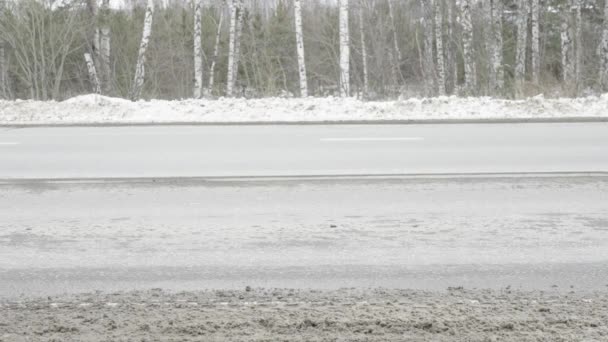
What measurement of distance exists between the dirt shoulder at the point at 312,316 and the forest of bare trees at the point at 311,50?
14841mm

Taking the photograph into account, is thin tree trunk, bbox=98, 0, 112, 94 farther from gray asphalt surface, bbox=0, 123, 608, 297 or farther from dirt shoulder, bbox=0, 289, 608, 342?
dirt shoulder, bbox=0, 289, 608, 342

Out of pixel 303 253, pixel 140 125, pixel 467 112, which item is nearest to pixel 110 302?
pixel 303 253

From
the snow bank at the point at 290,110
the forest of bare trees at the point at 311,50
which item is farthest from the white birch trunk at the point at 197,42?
the snow bank at the point at 290,110

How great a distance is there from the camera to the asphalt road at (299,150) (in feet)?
33.2

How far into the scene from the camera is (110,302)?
4.57 metres

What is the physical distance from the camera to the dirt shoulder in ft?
12.8

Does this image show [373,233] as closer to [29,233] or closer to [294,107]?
[29,233]

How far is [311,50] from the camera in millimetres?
41031

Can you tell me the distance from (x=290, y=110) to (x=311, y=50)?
82.4 ft

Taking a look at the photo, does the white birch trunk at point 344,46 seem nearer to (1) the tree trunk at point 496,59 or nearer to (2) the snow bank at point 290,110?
(2) the snow bank at point 290,110

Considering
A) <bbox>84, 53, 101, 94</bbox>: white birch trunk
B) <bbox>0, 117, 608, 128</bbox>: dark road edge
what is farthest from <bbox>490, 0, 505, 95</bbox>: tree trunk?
<bbox>84, 53, 101, 94</bbox>: white birch trunk

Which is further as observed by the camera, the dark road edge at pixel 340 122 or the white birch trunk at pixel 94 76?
the white birch trunk at pixel 94 76

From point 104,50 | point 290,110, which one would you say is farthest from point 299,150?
point 104,50

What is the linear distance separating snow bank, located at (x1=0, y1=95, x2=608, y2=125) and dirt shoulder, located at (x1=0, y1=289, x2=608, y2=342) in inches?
439
